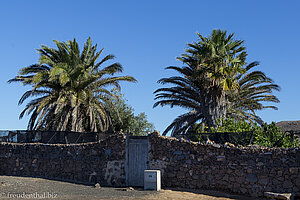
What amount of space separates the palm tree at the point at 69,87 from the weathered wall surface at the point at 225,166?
27.0 feet

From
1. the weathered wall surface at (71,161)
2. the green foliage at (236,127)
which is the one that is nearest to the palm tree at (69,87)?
the weathered wall surface at (71,161)

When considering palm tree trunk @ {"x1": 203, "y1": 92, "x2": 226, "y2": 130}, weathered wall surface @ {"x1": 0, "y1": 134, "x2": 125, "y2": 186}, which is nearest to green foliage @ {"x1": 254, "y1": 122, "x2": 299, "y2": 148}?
palm tree trunk @ {"x1": 203, "y1": 92, "x2": 226, "y2": 130}

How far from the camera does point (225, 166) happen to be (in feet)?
46.6

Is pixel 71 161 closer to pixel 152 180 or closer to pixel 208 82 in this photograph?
pixel 152 180

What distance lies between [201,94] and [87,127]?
27.3 ft

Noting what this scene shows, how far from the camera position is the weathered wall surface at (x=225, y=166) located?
13.5m

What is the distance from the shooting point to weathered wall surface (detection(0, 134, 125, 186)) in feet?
53.0

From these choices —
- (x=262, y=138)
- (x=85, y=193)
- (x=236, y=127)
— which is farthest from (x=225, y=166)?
(x=85, y=193)

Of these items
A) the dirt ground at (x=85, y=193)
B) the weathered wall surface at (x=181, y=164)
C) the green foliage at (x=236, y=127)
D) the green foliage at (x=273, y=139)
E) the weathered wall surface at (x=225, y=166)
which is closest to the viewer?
the dirt ground at (x=85, y=193)

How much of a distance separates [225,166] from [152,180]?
3103 millimetres

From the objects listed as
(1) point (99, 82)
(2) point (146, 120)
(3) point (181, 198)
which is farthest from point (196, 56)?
(3) point (181, 198)

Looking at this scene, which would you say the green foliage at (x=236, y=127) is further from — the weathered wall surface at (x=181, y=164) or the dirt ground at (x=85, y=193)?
the dirt ground at (x=85, y=193)

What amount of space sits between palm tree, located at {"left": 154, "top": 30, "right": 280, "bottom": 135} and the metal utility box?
875cm

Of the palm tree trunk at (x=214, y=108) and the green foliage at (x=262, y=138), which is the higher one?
the palm tree trunk at (x=214, y=108)
